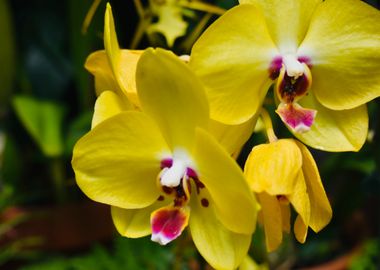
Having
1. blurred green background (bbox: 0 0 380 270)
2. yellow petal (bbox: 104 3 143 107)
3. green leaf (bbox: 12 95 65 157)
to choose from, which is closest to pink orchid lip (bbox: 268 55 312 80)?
yellow petal (bbox: 104 3 143 107)

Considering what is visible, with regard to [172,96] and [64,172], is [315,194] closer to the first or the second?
[172,96]

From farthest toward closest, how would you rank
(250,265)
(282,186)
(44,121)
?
1. (44,121)
2. (250,265)
3. (282,186)

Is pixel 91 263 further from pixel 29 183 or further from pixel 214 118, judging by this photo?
pixel 214 118

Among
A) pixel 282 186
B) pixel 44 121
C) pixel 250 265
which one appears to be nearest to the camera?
pixel 282 186

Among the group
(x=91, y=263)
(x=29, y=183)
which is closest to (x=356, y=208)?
(x=91, y=263)

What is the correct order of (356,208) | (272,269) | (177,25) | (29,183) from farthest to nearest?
(29,183)
(356,208)
(272,269)
(177,25)

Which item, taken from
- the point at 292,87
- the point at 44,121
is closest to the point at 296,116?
the point at 292,87
